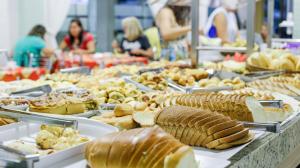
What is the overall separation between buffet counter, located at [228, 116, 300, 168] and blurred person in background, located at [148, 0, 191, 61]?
4330 mm

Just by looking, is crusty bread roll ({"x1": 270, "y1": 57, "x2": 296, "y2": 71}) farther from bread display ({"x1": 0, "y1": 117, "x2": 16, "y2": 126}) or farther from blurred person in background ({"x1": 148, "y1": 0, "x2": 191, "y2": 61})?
blurred person in background ({"x1": 148, "y1": 0, "x2": 191, "y2": 61})

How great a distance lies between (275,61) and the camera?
3.70 meters

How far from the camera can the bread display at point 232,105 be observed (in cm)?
190

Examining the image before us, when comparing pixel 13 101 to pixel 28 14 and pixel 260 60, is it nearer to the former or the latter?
pixel 260 60

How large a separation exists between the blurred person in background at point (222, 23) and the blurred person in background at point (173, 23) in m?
0.35

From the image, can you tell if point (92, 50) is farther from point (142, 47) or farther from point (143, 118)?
point (143, 118)

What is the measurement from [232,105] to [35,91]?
4.24 feet

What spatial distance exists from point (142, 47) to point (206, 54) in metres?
2.22

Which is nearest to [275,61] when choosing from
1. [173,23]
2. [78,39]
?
[173,23]

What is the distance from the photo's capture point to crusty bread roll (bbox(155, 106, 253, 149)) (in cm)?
159

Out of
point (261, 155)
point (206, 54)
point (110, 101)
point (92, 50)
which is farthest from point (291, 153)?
point (92, 50)

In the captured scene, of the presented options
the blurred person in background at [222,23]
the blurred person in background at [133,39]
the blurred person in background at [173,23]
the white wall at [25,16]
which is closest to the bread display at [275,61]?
the blurred person in background at [173,23]

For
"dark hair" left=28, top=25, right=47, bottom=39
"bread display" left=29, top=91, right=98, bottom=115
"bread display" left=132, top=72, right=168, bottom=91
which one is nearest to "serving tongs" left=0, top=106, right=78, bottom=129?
"bread display" left=29, top=91, right=98, bottom=115

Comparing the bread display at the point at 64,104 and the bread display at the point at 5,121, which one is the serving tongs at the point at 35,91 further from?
the bread display at the point at 5,121
